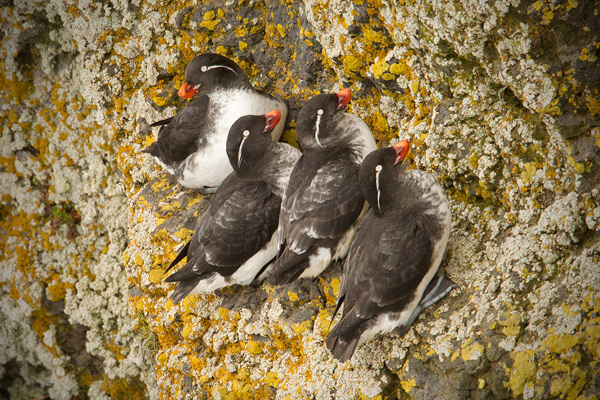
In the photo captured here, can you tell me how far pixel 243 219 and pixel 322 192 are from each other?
0.64 meters

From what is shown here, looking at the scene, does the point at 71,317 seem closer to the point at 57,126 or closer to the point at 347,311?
the point at 57,126

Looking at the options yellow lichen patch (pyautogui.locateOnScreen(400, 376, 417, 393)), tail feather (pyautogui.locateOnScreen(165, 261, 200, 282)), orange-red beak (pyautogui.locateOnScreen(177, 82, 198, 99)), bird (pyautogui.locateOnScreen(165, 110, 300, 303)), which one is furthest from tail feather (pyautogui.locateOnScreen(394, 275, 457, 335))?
orange-red beak (pyautogui.locateOnScreen(177, 82, 198, 99))

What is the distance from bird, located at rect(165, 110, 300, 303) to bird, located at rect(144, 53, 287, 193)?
1.28ft

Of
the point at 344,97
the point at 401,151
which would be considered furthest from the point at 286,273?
the point at 344,97

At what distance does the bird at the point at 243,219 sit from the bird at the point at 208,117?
39 cm

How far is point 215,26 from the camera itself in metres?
5.12

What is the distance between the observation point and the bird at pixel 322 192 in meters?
3.88

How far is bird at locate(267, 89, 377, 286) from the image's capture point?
388 cm

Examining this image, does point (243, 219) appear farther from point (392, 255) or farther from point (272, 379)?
point (392, 255)

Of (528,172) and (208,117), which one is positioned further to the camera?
(208,117)

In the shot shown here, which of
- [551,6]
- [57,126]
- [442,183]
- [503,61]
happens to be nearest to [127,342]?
[57,126]

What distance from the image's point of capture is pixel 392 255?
135 inches

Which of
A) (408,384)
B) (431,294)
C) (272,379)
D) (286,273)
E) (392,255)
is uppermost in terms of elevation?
(392,255)

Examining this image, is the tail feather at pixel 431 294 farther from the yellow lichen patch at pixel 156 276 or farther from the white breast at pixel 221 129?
the yellow lichen patch at pixel 156 276
